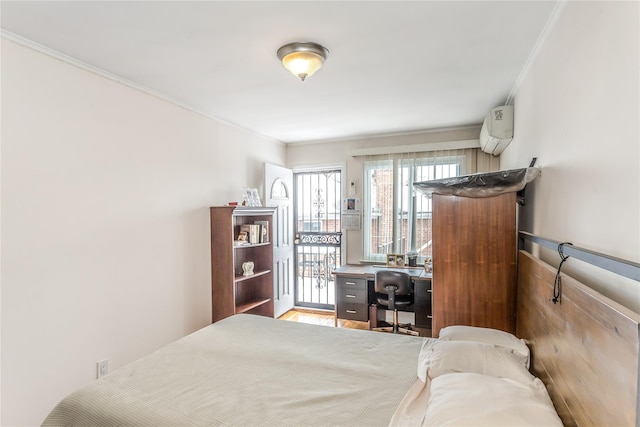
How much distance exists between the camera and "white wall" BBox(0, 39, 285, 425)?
1.88 meters

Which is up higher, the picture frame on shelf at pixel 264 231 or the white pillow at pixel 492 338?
the picture frame on shelf at pixel 264 231

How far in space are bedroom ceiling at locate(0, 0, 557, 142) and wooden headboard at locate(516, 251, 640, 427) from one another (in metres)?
1.38

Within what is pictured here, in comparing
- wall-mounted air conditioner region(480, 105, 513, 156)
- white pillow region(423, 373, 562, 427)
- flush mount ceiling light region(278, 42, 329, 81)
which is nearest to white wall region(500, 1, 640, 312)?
white pillow region(423, 373, 562, 427)

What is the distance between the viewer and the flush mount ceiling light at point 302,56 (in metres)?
1.95

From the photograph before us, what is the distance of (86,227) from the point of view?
2240mm

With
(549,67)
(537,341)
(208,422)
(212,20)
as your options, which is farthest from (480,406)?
(212,20)

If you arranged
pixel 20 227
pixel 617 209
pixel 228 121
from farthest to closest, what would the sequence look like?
pixel 228 121
pixel 20 227
pixel 617 209

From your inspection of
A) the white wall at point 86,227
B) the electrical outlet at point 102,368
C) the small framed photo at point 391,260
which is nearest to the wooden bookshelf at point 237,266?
the white wall at point 86,227

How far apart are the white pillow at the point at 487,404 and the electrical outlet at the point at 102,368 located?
2.35 m

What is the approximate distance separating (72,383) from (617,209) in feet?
10.3

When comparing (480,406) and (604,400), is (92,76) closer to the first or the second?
(480,406)

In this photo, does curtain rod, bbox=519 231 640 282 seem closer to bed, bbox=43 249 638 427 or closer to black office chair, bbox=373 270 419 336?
bed, bbox=43 249 638 427

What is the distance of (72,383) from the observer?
216cm

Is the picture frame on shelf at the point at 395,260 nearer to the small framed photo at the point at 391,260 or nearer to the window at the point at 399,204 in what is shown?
the small framed photo at the point at 391,260
